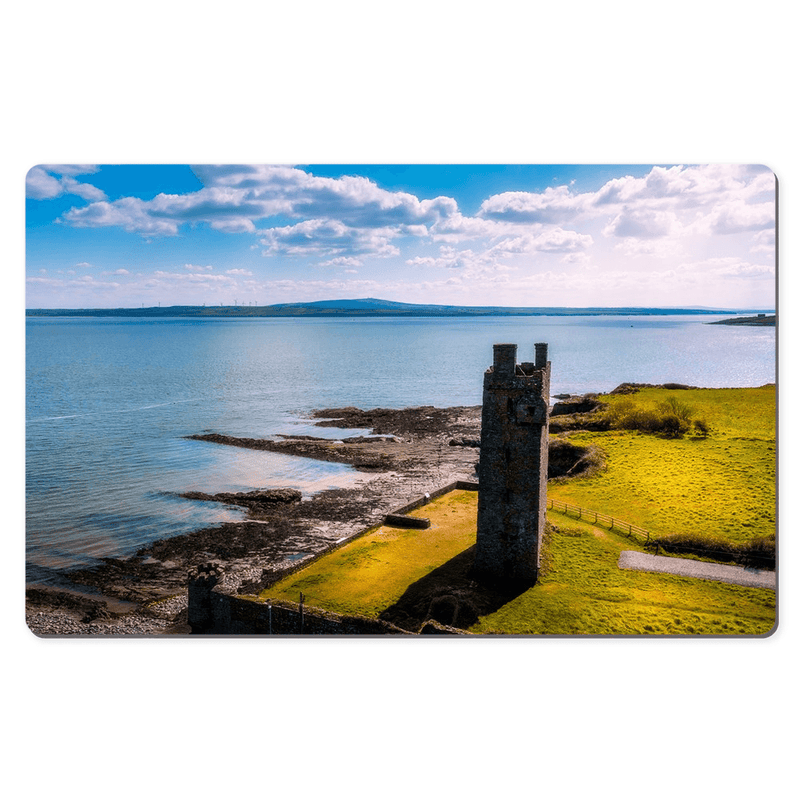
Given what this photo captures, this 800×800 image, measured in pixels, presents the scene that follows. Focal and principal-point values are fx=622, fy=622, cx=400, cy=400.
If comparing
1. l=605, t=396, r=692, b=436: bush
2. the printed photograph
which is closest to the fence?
the printed photograph

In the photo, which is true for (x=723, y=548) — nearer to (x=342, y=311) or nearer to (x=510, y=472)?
(x=510, y=472)

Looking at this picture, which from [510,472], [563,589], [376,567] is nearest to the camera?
[563,589]

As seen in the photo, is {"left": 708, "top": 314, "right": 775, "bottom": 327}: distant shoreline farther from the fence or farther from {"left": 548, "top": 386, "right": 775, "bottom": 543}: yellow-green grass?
the fence

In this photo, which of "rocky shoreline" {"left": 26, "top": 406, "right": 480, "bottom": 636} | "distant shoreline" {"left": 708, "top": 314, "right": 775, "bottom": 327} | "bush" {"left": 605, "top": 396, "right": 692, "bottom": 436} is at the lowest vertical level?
"rocky shoreline" {"left": 26, "top": 406, "right": 480, "bottom": 636}

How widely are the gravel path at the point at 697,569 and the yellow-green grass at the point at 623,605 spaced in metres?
0.24

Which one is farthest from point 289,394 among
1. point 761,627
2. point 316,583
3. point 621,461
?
point 761,627

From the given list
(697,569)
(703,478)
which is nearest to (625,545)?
(697,569)

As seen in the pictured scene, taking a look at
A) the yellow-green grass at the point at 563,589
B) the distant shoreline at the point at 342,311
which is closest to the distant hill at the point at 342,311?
the distant shoreline at the point at 342,311

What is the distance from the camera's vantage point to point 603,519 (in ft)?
53.8

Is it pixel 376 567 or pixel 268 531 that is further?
pixel 268 531

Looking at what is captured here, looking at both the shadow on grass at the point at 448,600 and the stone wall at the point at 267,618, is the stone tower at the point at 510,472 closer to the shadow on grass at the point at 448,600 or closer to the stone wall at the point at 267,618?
the shadow on grass at the point at 448,600

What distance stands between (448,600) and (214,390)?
33183 mm

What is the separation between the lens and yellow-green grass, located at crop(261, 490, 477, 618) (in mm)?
12578

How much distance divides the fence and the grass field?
0.28 m
